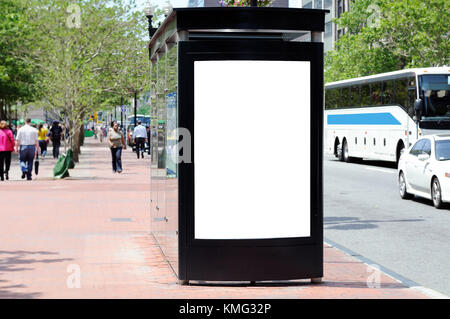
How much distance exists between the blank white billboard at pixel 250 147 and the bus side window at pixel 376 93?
26.0 meters

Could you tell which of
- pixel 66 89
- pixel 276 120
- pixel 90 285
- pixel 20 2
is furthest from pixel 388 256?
pixel 20 2

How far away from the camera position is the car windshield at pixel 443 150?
1750 centimetres

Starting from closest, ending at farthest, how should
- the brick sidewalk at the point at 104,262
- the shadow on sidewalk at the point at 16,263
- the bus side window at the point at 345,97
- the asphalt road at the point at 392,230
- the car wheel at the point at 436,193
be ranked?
the shadow on sidewalk at the point at 16,263, the brick sidewalk at the point at 104,262, the asphalt road at the point at 392,230, the car wheel at the point at 436,193, the bus side window at the point at 345,97

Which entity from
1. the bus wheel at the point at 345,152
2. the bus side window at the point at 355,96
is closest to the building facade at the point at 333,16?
the bus wheel at the point at 345,152

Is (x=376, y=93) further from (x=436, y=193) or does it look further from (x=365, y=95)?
(x=436, y=193)

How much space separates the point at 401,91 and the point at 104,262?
23.0 m

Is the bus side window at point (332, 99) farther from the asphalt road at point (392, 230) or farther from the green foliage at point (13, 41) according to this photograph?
the asphalt road at point (392, 230)

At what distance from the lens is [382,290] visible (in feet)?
27.2

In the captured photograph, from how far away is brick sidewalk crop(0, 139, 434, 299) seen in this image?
26.6 feet

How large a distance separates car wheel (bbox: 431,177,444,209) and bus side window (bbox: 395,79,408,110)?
44.5ft

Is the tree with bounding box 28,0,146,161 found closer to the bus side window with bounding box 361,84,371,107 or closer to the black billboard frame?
the bus side window with bounding box 361,84,371,107

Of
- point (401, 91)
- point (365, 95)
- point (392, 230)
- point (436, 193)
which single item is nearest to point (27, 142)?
point (436, 193)

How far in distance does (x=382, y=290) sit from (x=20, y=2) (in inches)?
1474

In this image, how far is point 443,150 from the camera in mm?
17781
